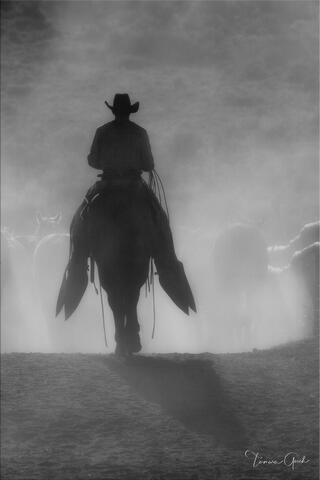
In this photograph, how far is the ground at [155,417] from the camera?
6.63 metres

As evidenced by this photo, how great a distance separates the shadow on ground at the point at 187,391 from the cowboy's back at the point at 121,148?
90.1 inches

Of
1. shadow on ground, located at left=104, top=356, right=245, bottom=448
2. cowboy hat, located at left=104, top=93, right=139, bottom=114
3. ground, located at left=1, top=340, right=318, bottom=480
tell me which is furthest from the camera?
cowboy hat, located at left=104, top=93, right=139, bottom=114

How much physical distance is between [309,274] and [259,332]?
2.05 m

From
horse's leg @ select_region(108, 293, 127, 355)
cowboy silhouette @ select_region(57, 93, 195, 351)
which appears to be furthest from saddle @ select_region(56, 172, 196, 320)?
horse's leg @ select_region(108, 293, 127, 355)

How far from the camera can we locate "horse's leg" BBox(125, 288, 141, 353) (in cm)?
865

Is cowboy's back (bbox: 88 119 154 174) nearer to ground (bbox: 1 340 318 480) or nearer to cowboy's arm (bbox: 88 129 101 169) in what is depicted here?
cowboy's arm (bbox: 88 129 101 169)

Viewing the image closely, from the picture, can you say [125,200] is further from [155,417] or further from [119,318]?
[155,417]

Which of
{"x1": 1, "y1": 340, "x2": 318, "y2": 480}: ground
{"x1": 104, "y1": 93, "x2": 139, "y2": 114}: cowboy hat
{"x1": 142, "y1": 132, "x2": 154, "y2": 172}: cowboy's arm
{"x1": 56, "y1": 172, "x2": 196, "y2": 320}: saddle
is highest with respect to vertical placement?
{"x1": 104, "y1": 93, "x2": 139, "y2": 114}: cowboy hat

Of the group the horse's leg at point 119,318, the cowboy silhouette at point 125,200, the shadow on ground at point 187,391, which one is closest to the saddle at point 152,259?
the cowboy silhouette at point 125,200

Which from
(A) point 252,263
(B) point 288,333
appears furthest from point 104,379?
(A) point 252,263

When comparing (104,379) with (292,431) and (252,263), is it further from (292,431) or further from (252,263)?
(252,263)

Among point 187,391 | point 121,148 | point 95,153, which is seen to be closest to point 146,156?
point 121,148

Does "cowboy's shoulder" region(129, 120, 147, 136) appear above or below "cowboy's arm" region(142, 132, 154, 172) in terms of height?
above

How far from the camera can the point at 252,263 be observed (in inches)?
750
